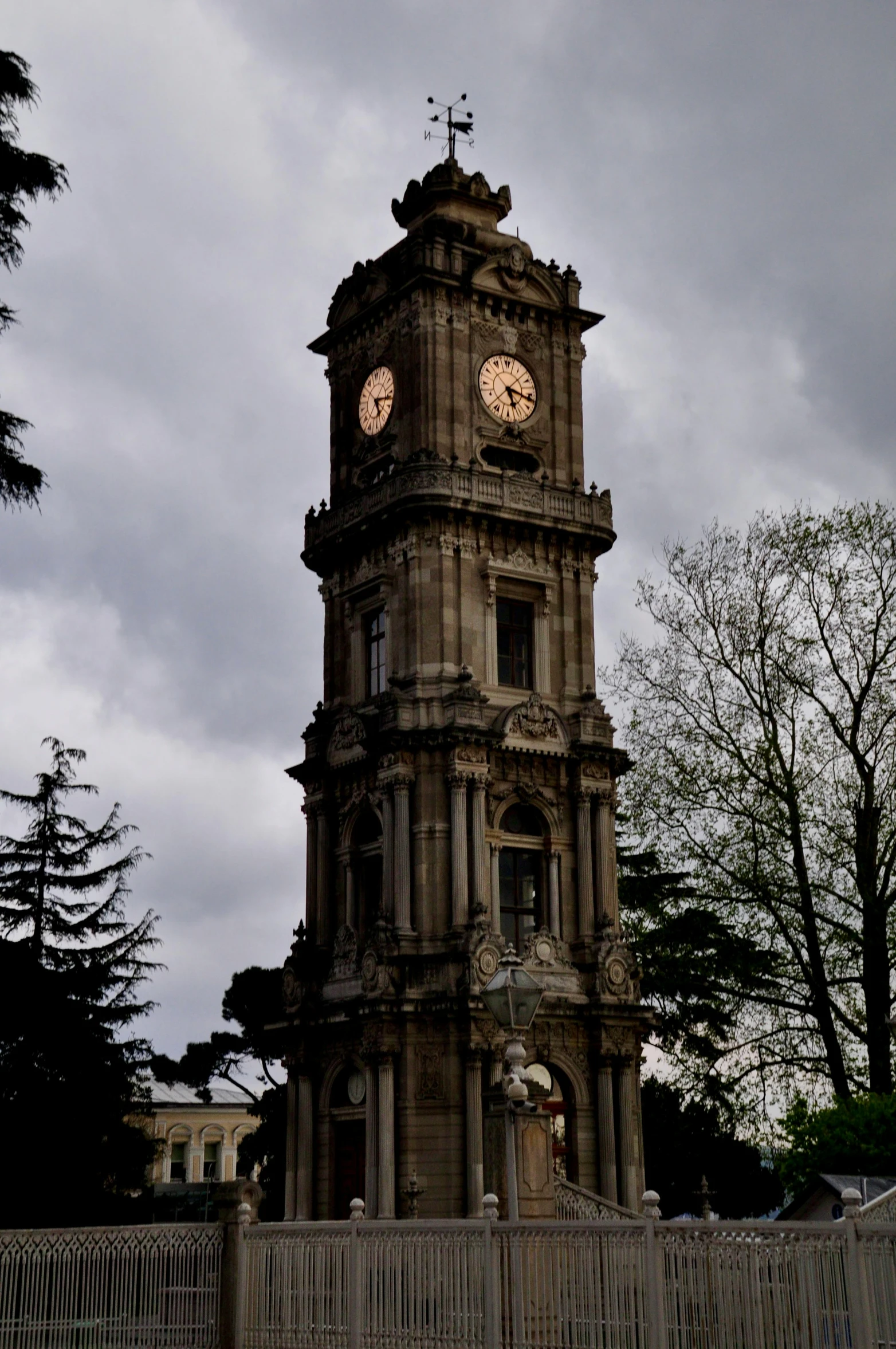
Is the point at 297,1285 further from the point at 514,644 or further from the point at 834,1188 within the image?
the point at 514,644

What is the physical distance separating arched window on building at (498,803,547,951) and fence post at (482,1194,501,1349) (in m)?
26.2

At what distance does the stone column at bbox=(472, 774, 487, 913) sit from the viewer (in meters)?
43.9

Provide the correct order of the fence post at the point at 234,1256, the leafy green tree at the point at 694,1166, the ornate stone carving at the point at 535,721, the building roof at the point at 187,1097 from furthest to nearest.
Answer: the building roof at the point at 187,1097 → the leafy green tree at the point at 694,1166 → the ornate stone carving at the point at 535,721 → the fence post at the point at 234,1256

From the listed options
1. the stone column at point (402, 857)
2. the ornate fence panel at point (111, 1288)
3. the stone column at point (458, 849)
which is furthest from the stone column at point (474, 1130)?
the ornate fence panel at point (111, 1288)

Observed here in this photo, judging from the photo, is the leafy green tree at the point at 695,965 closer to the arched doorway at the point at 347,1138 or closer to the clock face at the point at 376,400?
the arched doorway at the point at 347,1138

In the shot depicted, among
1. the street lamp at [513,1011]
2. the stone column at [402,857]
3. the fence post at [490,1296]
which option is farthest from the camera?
the stone column at [402,857]

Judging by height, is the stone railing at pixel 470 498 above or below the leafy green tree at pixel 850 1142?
above

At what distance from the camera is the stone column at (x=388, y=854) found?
44.5 m

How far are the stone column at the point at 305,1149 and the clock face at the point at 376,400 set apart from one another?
19.1 metres

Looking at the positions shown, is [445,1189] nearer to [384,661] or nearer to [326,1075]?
[326,1075]

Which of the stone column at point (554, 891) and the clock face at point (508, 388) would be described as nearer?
A: the stone column at point (554, 891)

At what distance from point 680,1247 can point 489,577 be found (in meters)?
31.4

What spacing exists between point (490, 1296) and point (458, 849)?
25.1 m

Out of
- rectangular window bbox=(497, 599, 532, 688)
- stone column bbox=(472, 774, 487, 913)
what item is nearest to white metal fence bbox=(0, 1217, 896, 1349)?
stone column bbox=(472, 774, 487, 913)
